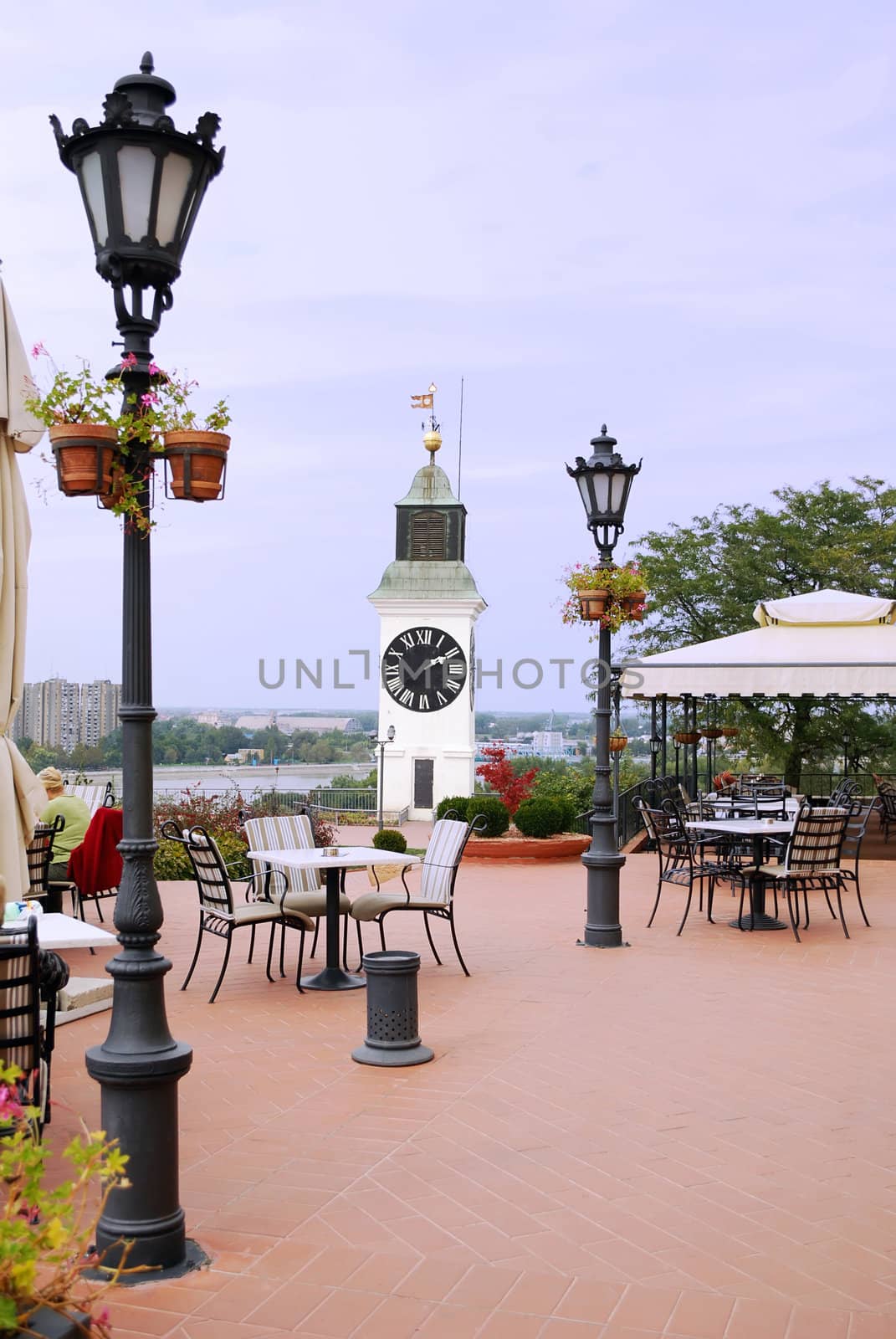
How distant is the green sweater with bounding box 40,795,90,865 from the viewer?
28.0 feet

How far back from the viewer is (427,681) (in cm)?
2527

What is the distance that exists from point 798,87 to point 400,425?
2046 cm

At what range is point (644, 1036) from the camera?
5.81m

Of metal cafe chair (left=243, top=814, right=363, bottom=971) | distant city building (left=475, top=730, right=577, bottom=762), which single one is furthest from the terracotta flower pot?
distant city building (left=475, top=730, right=577, bottom=762)

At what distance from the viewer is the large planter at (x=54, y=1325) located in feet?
5.95

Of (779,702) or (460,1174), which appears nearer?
(460,1174)

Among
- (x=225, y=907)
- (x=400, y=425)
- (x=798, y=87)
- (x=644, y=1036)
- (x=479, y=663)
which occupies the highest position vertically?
(x=400, y=425)

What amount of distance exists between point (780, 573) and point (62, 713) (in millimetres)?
13664

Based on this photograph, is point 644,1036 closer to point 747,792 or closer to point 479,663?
point 747,792

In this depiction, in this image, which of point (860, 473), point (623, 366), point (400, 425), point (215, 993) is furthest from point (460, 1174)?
point (400, 425)

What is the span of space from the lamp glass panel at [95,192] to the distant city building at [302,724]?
22.1 meters

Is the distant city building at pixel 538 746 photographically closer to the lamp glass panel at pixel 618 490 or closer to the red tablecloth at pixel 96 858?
the lamp glass panel at pixel 618 490

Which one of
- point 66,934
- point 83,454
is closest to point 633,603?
point 66,934

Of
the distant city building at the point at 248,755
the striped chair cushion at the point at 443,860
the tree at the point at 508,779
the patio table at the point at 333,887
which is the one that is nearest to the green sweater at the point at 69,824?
the patio table at the point at 333,887
